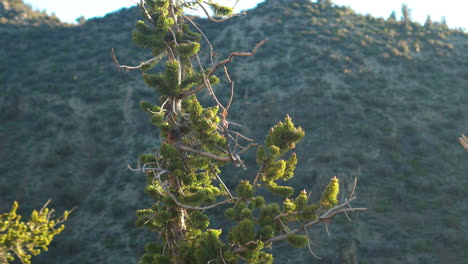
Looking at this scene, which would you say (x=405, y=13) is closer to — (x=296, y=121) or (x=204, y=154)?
(x=296, y=121)

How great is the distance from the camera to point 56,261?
1942 centimetres

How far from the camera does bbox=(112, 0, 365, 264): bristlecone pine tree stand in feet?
21.5

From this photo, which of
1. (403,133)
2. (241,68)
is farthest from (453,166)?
(241,68)

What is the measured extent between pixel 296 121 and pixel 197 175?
21293mm

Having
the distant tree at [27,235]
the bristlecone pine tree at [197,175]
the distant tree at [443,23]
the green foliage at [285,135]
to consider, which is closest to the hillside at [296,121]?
the distant tree at [443,23]

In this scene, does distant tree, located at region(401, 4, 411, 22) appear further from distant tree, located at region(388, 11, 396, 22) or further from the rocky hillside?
the rocky hillside

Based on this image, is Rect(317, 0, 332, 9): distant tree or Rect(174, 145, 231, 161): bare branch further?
Rect(317, 0, 332, 9): distant tree

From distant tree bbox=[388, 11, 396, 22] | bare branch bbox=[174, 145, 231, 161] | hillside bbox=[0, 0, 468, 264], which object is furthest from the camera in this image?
distant tree bbox=[388, 11, 396, 22]

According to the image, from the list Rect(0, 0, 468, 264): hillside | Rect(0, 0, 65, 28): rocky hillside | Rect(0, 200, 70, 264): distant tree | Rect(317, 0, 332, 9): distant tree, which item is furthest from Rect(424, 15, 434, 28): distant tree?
Rect(0, 200, 70, 264): distant tree

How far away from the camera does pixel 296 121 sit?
2892 cm

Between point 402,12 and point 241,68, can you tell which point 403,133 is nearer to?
point 241,68

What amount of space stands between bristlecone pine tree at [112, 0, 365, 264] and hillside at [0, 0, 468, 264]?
1180 centimetres

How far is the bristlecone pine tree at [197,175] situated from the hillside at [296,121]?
465 inches

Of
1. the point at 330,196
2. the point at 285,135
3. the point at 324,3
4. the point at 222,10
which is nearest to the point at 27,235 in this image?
the point at 285,135
